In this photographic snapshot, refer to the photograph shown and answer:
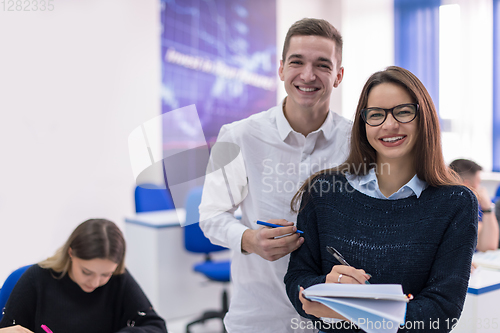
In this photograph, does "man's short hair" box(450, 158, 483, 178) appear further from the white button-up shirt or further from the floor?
the floor

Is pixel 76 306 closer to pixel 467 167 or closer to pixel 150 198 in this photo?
pixel 150 198

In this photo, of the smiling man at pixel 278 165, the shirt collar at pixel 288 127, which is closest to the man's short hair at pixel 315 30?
the smiling man at pixel 278 165

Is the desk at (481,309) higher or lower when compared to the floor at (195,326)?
higher

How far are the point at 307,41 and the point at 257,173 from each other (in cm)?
44

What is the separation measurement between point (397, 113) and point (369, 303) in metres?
0.49

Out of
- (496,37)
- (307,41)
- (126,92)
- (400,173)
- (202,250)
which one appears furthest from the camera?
(496,37)

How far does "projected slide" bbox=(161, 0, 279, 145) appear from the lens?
4.46m

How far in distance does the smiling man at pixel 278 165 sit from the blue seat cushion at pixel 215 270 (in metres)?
1.62

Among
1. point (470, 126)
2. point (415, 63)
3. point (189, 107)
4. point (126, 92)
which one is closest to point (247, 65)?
point (189, 107)

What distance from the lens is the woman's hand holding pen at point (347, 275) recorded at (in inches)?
38.9

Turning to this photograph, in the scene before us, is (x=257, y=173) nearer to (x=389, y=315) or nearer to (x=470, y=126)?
(x=389, y=315)

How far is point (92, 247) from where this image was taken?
1814 millimetres

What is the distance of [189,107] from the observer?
493 cm

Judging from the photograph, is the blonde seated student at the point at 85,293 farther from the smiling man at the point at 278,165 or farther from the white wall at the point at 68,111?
the white wall at the point at 68,111
